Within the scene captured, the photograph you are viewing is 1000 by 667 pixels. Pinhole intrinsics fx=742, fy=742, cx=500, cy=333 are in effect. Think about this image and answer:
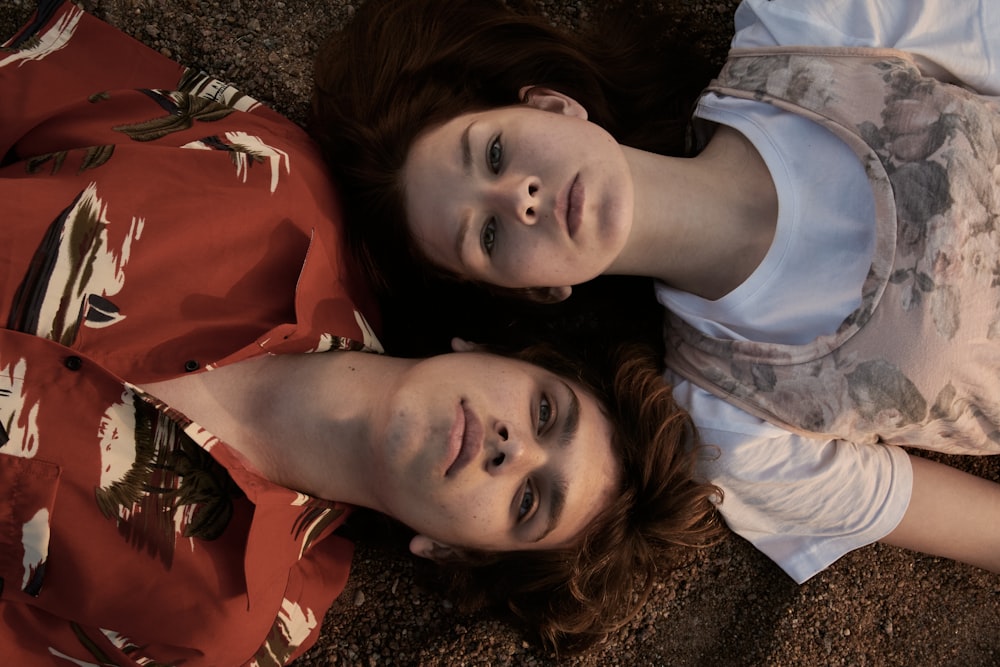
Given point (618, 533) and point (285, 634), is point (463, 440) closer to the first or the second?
point (618, 533)

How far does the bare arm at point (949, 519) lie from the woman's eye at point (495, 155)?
5.30ft

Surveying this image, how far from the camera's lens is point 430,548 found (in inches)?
83.8

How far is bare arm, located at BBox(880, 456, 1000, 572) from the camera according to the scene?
2.29 m

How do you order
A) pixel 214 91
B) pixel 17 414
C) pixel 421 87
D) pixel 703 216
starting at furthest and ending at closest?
1. pixel 214 91
2. pixel 421 87
3. pixel 703 216
4. pixel 17 414

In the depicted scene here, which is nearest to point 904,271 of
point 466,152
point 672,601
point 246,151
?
point 466,152

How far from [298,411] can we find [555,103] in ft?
3.72

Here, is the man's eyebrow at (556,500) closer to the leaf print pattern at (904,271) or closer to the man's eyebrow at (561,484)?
the man's eyebrow at (561,484)

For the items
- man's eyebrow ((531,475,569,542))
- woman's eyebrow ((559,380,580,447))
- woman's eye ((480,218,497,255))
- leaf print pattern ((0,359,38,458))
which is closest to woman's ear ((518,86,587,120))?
woman's eye ((480,218,497,255))

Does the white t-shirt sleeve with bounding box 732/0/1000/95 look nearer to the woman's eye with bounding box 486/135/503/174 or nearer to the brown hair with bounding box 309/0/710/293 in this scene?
the brown hair with bounding box 309/0/710/293

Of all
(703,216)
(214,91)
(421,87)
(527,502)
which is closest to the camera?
(527,502)

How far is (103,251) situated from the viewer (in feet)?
6.01

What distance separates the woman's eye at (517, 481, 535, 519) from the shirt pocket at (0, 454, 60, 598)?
113 cm

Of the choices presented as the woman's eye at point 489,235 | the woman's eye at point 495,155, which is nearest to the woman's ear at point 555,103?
the woman's eye at point 495,155

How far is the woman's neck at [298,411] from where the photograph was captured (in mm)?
1963
